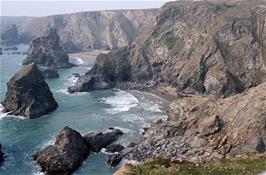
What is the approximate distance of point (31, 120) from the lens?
8631 centimetres

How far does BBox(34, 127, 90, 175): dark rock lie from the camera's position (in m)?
58.7

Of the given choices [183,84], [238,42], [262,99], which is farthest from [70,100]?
[262,99]

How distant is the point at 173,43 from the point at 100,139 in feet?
212

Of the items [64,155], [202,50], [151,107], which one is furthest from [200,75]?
[64,155]

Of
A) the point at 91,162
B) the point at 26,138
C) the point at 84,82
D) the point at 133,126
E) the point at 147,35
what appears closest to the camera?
the point at 91,162

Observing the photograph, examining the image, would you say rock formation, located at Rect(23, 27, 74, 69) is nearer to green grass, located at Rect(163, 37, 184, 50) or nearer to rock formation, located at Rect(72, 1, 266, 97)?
rock formation, located at Rect(72, 1, 266, 97)

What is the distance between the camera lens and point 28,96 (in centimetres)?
9150

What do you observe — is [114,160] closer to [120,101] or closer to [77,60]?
[120,101]

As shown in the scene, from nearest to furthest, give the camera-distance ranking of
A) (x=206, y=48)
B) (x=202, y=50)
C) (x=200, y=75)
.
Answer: (x=200, y=75)
(x=206, y=48)
(x=202, y=50)

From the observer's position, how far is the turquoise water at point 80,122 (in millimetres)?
61953

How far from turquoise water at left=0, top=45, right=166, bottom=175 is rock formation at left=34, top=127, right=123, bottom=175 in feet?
3.72

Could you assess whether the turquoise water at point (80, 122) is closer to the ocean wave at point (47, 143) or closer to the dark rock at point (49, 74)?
the ocean wave at point (47, 143)

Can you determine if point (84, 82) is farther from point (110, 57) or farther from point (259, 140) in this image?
point (259, 140)

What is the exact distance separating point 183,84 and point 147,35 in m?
33.8
